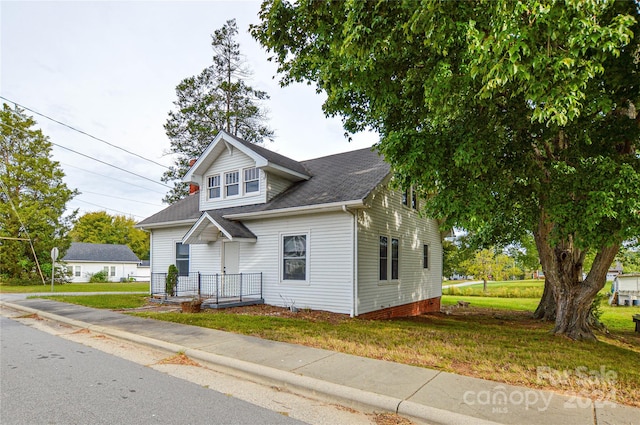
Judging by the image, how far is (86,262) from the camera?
44.8 meters

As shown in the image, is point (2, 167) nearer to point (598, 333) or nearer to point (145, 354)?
point (145, 354)

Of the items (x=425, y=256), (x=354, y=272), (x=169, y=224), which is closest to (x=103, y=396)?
(x=354, y=272)

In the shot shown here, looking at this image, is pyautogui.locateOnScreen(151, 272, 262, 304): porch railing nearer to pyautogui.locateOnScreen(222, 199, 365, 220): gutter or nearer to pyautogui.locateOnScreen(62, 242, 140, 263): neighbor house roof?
pyautogui.locateOnScreen(222, 199, 365, 220): gutter

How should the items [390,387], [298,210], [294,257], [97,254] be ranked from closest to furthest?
[390,387] → [298,210] → [294,257] → [97,254]

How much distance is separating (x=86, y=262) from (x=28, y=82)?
35061 millimetres

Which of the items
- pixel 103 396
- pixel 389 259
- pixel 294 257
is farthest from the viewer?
pixel 389 259

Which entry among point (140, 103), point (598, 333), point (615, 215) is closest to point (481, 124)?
point (615, 215)

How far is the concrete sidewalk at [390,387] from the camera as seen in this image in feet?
12.6

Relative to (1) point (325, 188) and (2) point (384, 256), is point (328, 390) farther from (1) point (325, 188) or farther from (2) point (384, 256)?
(1) point (325, 188)

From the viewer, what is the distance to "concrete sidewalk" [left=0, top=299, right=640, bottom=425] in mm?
3842

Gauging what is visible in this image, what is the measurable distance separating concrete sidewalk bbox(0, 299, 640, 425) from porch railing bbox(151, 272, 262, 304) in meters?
5.50

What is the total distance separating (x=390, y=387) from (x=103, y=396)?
3.67 metres

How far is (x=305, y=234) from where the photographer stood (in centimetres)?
1214

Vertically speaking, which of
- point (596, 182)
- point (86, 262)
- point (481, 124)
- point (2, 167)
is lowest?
point (86, 262)
